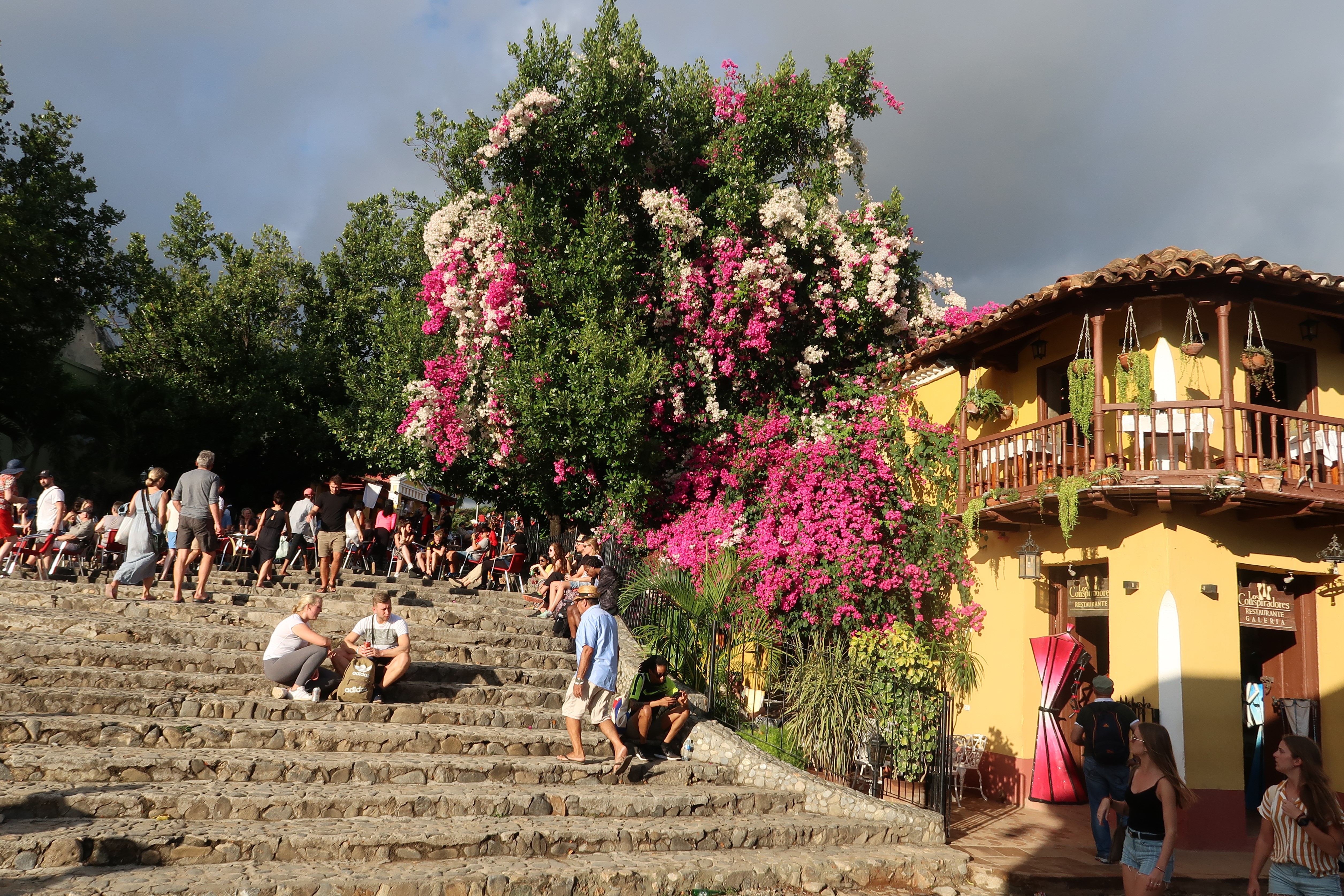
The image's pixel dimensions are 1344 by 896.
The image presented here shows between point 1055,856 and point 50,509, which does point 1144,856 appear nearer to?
point 1055,856

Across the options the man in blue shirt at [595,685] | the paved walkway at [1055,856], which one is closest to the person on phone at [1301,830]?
the paved walkway at [1055,856]

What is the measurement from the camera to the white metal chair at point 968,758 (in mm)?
11289

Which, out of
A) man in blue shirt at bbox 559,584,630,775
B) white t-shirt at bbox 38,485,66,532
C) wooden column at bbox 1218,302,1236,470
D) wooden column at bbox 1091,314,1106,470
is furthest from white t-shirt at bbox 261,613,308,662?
wooden column at bbox 1218,302,1236,470

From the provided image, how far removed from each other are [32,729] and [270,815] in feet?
6.96

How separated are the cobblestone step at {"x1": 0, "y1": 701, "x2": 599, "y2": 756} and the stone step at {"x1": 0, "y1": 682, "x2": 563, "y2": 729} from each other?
73 millimetres

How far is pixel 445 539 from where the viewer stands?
19.4 m

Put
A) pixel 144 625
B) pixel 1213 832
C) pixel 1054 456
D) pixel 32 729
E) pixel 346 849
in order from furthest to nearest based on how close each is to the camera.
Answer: pixel 1054 456 → pixel 1213 832 → pixel 144 625 → pixel 32 729 → pixel 346 849

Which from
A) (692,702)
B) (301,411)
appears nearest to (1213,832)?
(692,702)

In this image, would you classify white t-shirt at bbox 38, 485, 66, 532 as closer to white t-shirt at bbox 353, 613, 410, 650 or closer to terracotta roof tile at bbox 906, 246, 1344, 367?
white t-shirt at bbox 353, 613, 410, 650

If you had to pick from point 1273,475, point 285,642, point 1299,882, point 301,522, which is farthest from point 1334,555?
point 301,522

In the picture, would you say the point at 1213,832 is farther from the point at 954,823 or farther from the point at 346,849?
the point at 346,849

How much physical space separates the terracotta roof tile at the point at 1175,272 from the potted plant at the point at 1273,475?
6.85 feet

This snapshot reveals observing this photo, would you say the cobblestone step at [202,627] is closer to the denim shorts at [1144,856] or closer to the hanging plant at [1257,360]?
the denim shorts at [1144,856]

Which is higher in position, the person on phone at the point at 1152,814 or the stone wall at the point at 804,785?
the person on phone at the point at 1152,814
